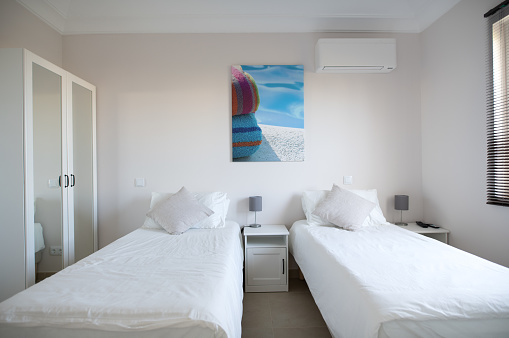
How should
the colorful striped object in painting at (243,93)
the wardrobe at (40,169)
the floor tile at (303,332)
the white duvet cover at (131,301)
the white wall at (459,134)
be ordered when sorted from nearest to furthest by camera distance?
the white duvet cover at (131,301)
the floor tile at (303,332)
the wardrobe at (40,169)
the white wall at (459,134)
the colorful striped object in painting at (243,93)

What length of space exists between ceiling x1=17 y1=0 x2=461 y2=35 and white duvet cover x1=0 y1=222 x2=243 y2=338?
8.90ft

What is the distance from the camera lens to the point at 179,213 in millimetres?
2682

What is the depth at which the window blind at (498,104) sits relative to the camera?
219 cm

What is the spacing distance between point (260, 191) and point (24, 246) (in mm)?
2284

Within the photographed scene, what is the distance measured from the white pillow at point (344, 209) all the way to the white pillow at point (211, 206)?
1016 mm

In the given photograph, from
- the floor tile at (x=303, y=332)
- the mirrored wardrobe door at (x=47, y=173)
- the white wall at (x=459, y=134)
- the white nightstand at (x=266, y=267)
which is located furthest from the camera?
the white nightstand at (x=266, y=267)

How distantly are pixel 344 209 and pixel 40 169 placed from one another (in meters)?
2.94

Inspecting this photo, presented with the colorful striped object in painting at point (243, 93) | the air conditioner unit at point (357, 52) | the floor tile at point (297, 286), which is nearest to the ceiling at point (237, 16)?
the air conditioner unit at point (357, 52)

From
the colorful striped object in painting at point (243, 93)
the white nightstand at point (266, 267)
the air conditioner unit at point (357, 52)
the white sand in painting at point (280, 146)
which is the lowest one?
the white nightstand at point (266, 267)

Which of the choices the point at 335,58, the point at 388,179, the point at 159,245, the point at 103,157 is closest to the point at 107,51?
the point at 103,157

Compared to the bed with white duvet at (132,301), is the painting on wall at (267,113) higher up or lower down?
higher up

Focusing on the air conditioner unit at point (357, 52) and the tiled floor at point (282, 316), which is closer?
the tiled floor at point (282, 316)

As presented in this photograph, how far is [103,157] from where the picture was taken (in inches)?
126

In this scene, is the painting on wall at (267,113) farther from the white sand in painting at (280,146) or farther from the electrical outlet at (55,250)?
the electrical outlet at (55,250)
